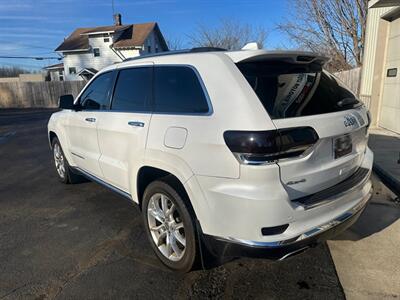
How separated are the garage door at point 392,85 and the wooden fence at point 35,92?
25.1m

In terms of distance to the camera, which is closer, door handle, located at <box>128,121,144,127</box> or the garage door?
door handle, located at <box>128,121,144,127</box>

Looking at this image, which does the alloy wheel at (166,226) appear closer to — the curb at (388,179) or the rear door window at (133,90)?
the rear door window at (133,90)

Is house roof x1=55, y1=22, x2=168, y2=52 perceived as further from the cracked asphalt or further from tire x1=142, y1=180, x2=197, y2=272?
tire x1=142, y1=180, x2=197, y2=272

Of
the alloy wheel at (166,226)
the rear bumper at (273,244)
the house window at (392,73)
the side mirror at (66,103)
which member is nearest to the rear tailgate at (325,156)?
the rear bumper at (273,244)

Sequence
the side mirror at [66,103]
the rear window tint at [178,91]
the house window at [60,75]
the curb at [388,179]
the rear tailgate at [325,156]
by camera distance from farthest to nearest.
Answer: the house window at [60,75] < the curb at [388,179] < the side mirror at [66,103] < the rear window tint at [178,91] < the rear tailgate at [325,156]

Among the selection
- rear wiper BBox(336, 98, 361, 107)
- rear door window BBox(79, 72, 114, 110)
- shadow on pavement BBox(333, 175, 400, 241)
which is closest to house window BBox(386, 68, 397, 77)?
shadow on pavement BBox(333, 175, 400, 241)

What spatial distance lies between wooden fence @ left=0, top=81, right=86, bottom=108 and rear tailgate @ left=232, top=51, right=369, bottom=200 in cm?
2859

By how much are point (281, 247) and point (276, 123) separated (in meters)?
0.86

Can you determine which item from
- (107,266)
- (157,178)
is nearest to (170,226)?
(157,178)

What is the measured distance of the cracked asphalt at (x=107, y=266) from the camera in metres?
2.74

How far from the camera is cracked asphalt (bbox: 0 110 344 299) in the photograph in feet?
8.98

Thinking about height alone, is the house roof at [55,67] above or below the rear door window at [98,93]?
above

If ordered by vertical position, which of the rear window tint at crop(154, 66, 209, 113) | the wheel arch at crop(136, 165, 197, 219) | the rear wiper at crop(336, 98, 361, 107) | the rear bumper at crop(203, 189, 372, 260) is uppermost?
the rear window tint at crop(154, 66, 209, 113)

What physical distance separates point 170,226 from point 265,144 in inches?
51.9
